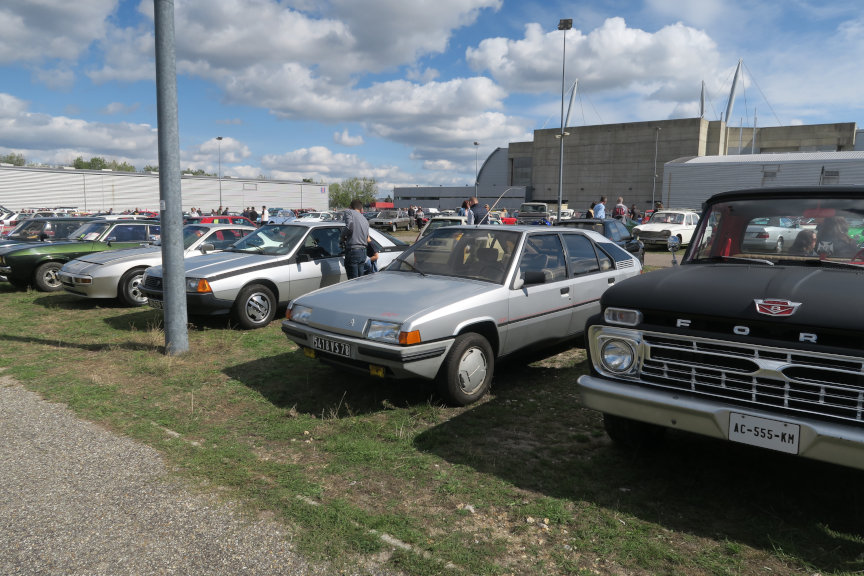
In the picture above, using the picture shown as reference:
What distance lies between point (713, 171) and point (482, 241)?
122 feet

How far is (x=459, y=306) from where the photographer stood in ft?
15.8

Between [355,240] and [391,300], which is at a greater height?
[355,240]

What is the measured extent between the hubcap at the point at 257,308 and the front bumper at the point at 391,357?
348cm

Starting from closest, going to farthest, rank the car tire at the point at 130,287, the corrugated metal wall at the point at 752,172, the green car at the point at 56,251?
the car tire at the point at 130,287 → the green car at the point at 56,251 → the corrugated metal wall at the point at 752,172

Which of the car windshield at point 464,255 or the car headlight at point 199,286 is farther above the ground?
the car windshield at point 464,255

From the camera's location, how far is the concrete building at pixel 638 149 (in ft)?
204

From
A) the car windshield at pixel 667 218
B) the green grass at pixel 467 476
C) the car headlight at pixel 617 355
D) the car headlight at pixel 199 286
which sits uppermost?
the car windshield at pixel 667 218

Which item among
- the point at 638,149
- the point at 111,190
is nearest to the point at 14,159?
the point at 111,190

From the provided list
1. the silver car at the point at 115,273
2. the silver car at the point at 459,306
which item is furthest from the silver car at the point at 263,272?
the silver car at the point at 459,306

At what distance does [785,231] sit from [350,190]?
11274cm

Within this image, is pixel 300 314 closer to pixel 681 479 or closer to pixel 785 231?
pixel 681 479

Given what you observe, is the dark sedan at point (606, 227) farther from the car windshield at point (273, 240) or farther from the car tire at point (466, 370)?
the car tire at point (466, 370)

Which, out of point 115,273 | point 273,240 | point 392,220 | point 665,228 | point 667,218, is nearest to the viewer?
point 273,240

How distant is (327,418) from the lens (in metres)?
4.80
